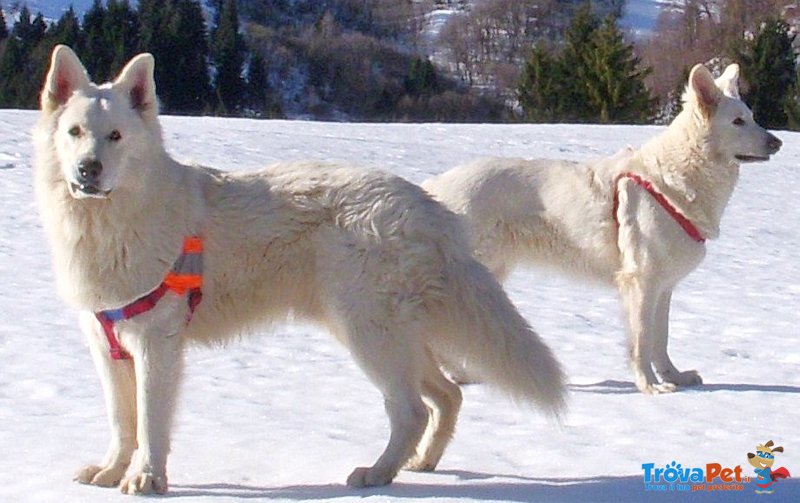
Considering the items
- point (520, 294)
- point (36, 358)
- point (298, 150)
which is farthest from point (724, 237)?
point (36, 358)

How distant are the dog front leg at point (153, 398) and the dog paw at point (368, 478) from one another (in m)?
0.70

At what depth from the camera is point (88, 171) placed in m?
4.12

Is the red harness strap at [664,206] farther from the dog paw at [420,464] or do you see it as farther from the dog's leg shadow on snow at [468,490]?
the dog paw at [420,464]

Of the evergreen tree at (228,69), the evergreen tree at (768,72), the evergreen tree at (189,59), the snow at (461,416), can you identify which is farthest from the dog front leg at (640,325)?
the evergreen tree at (228,69)

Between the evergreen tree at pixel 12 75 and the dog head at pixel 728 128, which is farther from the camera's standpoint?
the evergreen tree at pixel 12 75

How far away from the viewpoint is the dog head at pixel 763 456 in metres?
4.49

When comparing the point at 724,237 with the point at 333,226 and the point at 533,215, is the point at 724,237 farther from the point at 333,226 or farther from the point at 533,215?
the point at 333,226

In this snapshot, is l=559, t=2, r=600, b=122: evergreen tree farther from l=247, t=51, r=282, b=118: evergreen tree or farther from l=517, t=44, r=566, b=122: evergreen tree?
l=247, t=51, r=282, b=118: evergreen tree

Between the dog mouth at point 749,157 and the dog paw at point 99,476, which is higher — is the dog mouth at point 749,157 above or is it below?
above

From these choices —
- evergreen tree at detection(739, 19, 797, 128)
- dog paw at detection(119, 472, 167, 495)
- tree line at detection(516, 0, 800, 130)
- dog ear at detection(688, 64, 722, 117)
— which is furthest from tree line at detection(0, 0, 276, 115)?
dog paw at detection(119, 472, 167, 495)

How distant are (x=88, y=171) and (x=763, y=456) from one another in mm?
2900

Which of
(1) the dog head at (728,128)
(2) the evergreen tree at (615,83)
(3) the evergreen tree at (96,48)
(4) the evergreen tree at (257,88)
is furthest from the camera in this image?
(4) the evergreen tree at (257,88)

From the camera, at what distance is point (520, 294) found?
9312 millimetres

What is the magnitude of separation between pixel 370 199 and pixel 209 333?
0.84m
